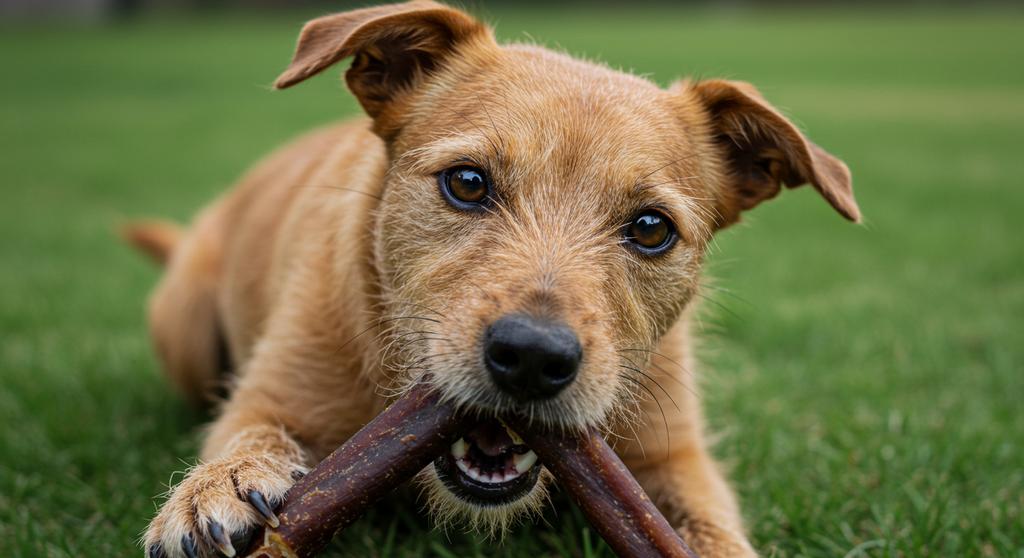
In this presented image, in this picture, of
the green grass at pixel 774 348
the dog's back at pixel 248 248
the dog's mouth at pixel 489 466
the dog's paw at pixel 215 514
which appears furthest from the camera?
the dog's back at pixel 248 248

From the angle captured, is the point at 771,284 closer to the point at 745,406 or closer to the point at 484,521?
the point at 745,406

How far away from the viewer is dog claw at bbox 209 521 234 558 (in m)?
2.49

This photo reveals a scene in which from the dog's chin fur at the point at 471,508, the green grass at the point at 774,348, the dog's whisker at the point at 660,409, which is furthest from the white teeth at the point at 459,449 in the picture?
the dog's whisker at the point at 660,409

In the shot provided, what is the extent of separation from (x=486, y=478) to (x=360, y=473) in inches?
15.9

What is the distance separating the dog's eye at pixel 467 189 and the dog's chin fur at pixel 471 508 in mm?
879

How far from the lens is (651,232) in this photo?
10.4 ft

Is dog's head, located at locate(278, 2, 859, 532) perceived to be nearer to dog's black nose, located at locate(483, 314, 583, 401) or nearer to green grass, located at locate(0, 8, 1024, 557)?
dog's black nose, located at locate(483, 314, 583, 401)

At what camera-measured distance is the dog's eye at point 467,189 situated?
3.08 meters

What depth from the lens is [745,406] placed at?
4566 mm

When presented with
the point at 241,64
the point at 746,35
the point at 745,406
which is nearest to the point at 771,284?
the point at 745,406

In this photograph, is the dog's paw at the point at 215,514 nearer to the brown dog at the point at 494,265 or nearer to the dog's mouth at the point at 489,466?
the brown dog at the point at 494,265

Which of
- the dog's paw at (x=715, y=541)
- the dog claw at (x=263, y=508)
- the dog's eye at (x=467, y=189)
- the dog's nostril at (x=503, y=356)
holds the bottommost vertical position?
the dog's paw at (x=715, y=541)

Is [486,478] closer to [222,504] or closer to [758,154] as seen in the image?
[222,504]

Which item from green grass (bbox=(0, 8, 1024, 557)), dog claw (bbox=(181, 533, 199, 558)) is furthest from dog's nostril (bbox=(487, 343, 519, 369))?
dog claw (bbox=(181, 533, 199, 558))
